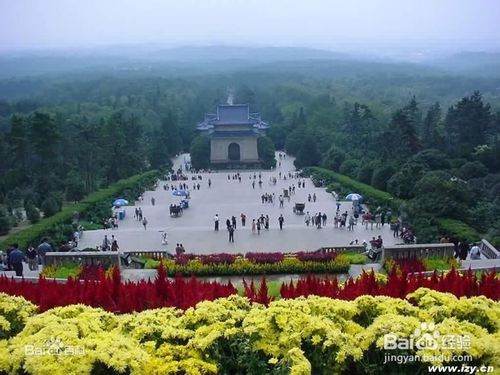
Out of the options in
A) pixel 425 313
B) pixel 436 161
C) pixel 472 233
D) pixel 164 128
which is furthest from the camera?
pixel 164 128

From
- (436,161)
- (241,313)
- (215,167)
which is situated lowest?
(215,167)

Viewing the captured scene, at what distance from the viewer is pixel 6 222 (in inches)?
982

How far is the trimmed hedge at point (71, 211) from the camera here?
22.3 meters

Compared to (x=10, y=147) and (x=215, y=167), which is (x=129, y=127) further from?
(x=10, y=147)

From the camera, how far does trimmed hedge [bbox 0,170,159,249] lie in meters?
22.3

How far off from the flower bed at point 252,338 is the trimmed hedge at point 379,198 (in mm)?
→ 14781

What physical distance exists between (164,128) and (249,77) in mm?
60605

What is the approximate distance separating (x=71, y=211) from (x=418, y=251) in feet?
61.8

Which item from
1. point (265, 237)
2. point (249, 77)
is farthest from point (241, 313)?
point (249, 77)

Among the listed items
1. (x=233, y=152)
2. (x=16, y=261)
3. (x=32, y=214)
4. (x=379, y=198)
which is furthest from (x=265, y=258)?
(x=233, y=152)

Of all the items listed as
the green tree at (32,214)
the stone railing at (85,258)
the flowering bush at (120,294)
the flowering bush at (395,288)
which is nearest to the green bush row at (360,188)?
the stone railing at (85,258)

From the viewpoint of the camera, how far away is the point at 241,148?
52188mm

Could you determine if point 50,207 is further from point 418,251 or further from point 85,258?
point 418,251

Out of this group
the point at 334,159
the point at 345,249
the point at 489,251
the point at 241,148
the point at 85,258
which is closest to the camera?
the point at 85,258
